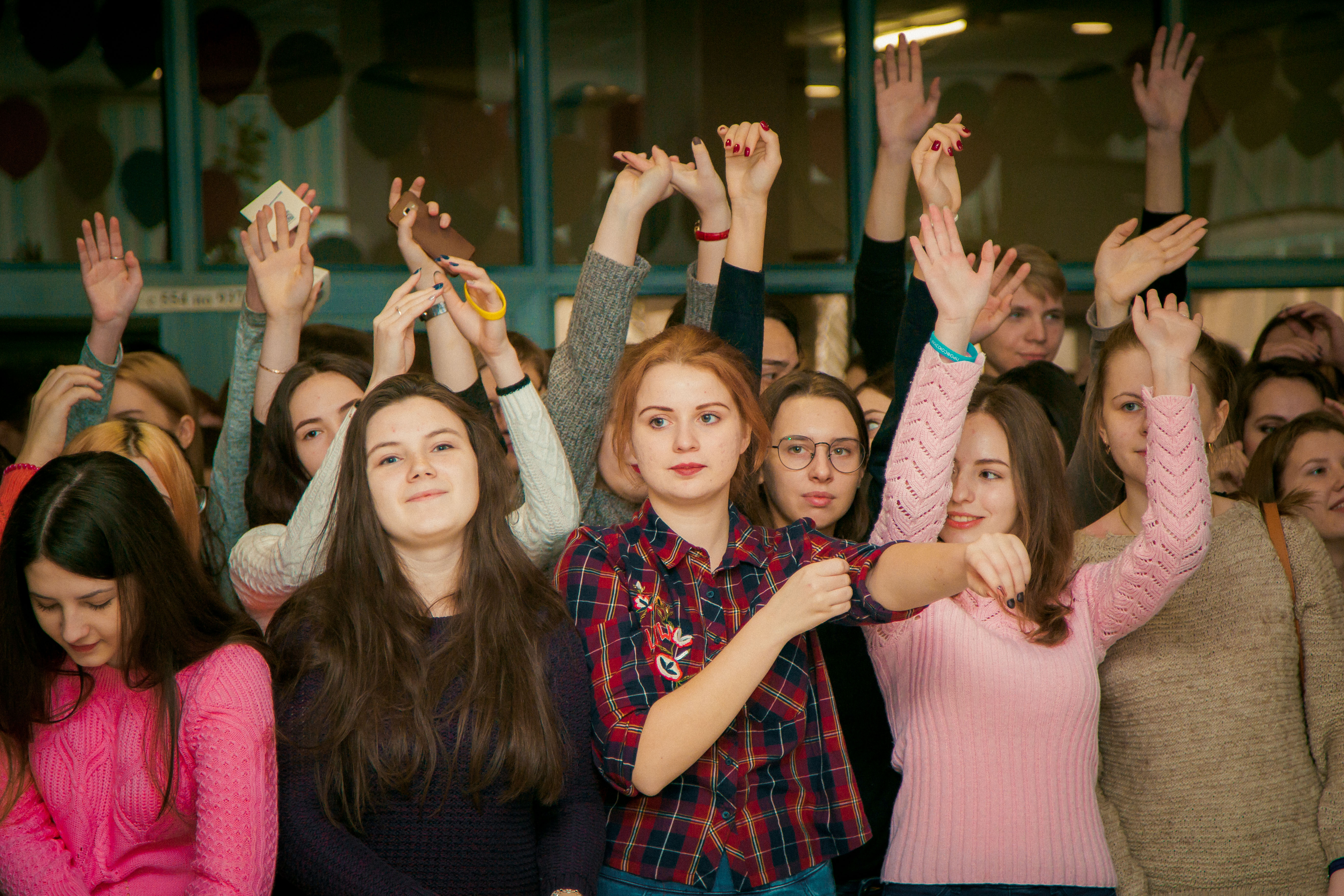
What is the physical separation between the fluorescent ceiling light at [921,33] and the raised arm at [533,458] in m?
2.49

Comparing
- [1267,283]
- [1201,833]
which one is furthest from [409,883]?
[1267,283]

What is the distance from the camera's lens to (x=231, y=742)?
1771mm

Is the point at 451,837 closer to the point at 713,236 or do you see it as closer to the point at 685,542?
the point at 685,542

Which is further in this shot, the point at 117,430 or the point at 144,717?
the point at 117,430

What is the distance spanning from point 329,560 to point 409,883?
55cm

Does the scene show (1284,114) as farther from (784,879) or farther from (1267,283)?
(784,879)

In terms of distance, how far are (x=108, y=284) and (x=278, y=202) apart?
1.56 ft

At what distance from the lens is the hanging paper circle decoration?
384 cm

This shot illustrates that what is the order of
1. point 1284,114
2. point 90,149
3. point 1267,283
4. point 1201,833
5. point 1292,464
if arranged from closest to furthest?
1. point 1201,833
2. point 1292,464
3. point 90,149
4. point 1267,283
5. point 1284,114

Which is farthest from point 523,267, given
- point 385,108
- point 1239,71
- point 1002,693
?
point 1239,71

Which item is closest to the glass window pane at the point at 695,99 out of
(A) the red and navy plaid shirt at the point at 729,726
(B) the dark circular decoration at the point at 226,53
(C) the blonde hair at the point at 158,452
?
(B) the dark circular decoration at the point at 226,53

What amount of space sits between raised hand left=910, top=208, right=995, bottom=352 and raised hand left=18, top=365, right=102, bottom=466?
69.8 inches

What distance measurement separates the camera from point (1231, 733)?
214 centimetres

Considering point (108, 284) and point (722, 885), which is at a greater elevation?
point (108, 284)
